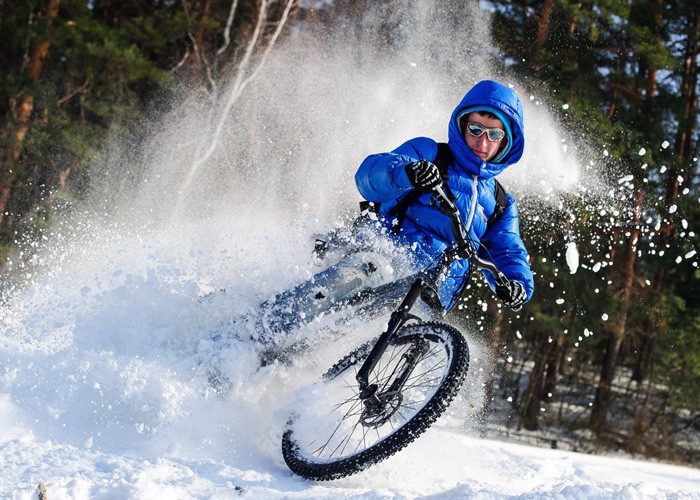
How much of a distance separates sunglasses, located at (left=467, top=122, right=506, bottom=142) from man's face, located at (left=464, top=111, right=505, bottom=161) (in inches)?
0.7

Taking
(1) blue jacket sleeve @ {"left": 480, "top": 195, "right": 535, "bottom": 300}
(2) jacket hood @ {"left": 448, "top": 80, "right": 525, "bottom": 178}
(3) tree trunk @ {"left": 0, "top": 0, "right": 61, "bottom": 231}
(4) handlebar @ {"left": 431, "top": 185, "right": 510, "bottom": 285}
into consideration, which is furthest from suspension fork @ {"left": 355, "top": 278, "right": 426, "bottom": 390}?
(3) tree trunk @ {"left": 0, "top": 0, "right": 61, "bottom": 231}

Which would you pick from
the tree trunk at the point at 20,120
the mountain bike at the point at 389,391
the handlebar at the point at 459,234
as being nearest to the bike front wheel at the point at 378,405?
the mountain bike at the point at 389,391

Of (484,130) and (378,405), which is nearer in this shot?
(378,405)

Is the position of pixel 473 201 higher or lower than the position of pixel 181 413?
higher

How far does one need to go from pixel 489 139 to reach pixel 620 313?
9.07 meters

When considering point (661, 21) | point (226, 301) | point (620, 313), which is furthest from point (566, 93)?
point (226, 301)

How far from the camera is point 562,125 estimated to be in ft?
29.0

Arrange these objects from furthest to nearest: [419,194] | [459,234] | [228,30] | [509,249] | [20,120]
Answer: [228,30]
[20,120]
[509,249]
[419,194]
[459,234]

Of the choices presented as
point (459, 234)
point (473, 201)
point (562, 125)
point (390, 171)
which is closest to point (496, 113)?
point (473, 201)

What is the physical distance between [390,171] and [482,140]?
759mm

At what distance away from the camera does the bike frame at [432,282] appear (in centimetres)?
293

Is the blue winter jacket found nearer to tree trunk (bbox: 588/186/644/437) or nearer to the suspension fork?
the suspension fork

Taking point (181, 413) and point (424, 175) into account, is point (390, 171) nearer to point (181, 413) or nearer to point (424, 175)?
point (424, 175)

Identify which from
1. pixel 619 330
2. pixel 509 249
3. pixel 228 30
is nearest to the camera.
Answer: pixel 509 249
